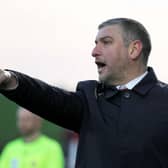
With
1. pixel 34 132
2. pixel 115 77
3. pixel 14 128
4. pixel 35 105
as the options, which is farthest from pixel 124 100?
pixel 14 128

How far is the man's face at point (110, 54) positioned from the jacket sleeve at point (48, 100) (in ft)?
0.65

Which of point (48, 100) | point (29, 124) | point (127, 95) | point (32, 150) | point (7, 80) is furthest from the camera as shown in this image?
point (29, 124)

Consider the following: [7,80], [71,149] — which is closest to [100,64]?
[7,80]

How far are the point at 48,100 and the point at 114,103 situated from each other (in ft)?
1.23

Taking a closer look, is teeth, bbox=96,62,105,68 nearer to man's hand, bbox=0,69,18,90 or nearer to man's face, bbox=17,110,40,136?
man's hand, bbox=0,69,18,90

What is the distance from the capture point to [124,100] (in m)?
4.44

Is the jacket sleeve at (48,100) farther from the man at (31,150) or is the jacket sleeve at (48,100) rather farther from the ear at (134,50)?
the man at (31,150)

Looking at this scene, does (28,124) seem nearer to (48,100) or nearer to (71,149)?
(48,100)

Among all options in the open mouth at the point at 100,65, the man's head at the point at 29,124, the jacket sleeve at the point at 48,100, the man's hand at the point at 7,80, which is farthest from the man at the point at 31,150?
the man's hand at the point at 7,80

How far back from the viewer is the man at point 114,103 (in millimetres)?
4258

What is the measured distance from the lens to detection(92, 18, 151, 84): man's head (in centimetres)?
448

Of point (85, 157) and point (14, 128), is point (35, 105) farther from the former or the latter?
point (14, 128)

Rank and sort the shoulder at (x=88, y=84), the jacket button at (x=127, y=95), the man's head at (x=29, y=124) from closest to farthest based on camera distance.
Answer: the jacket button at (x=127, y=95) → the shoulder at (x=88, y=84) → the man's head at (x=29, y=124)

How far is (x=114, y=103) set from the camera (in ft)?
14.6
